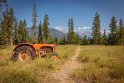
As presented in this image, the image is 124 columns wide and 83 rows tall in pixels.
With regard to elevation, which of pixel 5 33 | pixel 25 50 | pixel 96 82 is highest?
pixel 5 33

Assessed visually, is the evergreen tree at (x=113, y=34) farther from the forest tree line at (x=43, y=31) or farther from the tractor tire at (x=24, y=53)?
the tractor tire at (x=24, y=53)

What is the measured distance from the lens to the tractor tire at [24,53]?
53.1ft

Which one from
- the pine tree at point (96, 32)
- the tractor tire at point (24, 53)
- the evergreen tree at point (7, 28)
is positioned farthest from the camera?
the pine tree at point (96, 32)

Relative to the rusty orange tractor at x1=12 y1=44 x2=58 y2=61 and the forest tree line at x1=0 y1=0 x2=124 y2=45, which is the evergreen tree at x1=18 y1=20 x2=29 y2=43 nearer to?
the forest tree line at x1=0 y1=0 x2=124 y2=45

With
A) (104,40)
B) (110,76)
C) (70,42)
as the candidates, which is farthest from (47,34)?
(110,76)

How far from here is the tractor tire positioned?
16172 millimetres

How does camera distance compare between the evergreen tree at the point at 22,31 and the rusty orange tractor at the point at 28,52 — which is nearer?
the rusty orange tractor at the point at 28,52

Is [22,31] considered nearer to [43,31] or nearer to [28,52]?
[43,31]

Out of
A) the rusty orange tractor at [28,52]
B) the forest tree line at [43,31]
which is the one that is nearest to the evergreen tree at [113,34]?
the forest tree line at [43,31]

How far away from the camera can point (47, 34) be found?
9050cm

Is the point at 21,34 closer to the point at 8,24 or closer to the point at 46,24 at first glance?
the point at 46,24

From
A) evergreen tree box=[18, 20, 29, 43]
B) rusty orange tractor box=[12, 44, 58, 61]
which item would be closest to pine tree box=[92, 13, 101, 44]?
evergreen tree box=[18, 20, 29, 43]

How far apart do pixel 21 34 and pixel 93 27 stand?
33921 millimetres

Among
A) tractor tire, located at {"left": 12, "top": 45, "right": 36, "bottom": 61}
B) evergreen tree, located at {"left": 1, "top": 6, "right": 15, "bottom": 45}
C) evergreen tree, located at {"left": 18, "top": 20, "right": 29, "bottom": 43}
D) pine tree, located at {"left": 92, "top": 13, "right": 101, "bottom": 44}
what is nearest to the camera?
tractor tire, located at {"left": 12, "top": 45, "right": 36, "bottom": 61}
